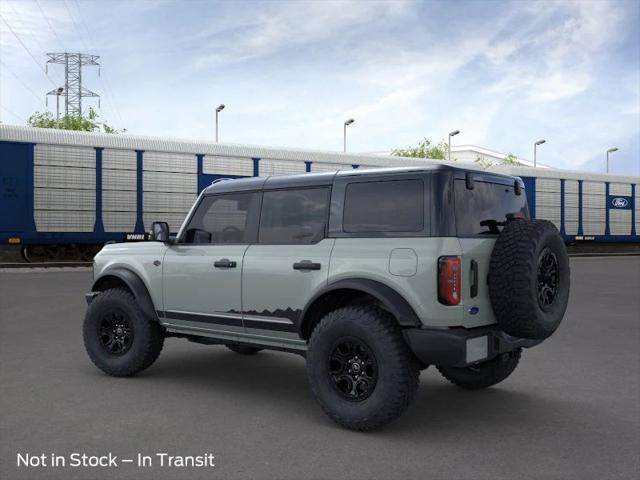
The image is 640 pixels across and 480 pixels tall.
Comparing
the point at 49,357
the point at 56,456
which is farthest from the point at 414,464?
the point at 49,357

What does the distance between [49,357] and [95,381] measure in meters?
1.42

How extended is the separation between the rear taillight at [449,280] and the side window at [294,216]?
1.15 m

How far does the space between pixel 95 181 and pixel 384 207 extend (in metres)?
19.1

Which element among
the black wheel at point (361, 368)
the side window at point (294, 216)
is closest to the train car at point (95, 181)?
the side window at point (294, 216)

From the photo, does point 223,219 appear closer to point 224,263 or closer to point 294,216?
point 224,263

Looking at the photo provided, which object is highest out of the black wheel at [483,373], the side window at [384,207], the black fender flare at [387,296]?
the side window at [384,207]

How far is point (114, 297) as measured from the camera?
672 cm

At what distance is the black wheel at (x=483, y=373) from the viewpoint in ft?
19.3

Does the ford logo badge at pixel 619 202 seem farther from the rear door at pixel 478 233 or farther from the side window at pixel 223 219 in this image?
the side window at pixel 223 219

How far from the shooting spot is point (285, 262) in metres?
5.42

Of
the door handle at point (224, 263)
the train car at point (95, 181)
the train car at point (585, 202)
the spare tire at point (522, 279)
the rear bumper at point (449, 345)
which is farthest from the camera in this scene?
the train car at point (585, 202)

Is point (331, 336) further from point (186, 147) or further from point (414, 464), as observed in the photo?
point (186, 147)

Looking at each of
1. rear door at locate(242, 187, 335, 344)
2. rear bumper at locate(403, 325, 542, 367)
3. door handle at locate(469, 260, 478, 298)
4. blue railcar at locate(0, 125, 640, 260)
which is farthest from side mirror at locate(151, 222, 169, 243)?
blue railcar at locate(0, 125, 640, 260)

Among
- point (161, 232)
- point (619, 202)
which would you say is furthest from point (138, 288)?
point (619, 202)
